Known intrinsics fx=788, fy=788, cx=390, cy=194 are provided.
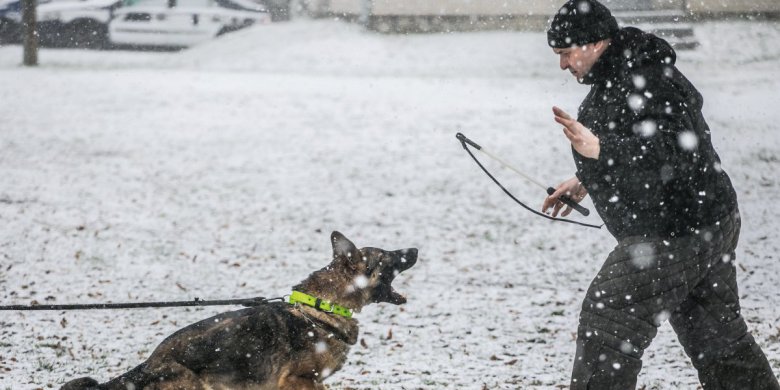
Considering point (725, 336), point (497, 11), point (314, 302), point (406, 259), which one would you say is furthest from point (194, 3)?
point (725, 336)

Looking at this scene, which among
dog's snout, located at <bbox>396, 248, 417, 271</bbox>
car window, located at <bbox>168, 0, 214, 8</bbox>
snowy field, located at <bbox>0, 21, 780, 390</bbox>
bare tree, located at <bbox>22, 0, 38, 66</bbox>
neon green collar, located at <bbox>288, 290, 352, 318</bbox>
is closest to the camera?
neon green collar, located at <bbox>288, 290, 352, 318</bbox>

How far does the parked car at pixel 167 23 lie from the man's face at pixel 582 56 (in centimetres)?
1740

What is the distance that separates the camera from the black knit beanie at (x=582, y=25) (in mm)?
3750

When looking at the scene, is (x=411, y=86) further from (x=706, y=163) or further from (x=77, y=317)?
(x=706, y=163)

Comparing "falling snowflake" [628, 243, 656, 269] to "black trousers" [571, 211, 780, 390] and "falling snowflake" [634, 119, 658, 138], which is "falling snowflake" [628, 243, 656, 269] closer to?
"black trousers" [571, 211, 780, 390]

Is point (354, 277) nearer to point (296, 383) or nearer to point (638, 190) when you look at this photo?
point (296, 383)

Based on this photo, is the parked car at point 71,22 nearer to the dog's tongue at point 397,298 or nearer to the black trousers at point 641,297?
the dog's tongue at point 397,298

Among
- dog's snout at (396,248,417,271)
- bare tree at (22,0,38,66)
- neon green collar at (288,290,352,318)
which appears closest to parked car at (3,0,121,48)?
bare tree at (22,0,38,66)

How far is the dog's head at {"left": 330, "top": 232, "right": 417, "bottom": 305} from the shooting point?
4.57 metres

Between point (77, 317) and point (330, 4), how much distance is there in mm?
16044

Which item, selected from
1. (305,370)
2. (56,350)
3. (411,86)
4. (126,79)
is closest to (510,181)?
(411,86)

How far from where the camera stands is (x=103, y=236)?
9.48 meters

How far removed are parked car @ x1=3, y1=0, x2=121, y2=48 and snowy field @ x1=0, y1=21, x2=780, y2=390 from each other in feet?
3.92

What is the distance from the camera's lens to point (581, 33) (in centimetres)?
375
